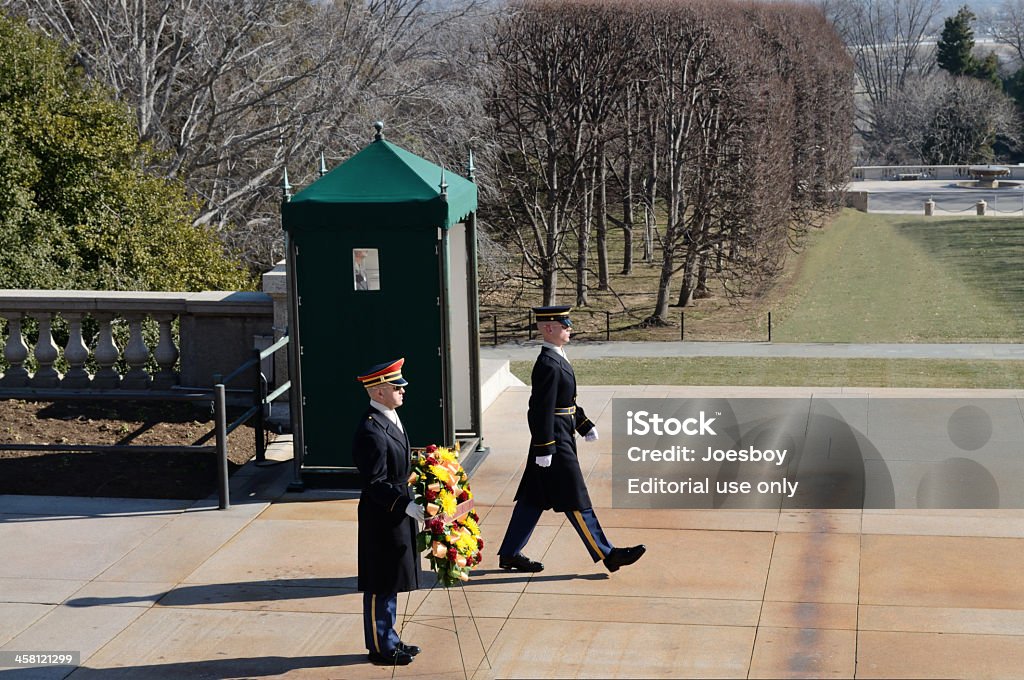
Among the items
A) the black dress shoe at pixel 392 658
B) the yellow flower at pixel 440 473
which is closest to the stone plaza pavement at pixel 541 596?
the black dress shoe at pixel 392 658

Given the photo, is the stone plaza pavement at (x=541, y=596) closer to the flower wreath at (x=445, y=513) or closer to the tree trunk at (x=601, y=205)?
the flower wreath at (x=445, y=513)

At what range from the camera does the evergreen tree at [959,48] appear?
84.7 m

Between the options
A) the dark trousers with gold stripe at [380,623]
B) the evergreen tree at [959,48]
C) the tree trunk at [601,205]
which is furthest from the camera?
the evergreen tree at [959,48]

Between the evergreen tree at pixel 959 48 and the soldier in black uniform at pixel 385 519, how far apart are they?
280 ft

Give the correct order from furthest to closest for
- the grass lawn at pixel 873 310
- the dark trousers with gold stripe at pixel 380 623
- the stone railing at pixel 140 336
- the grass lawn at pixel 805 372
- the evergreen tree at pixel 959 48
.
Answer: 1. the evergreen tree at pixel 959 48
2. the grass lawn at pixel 873 310
3. the grass lawn at pixel 805 372
4. the stone railing at pixel 140 336
5. the dark trousers with gold stripe at pixel 380 623

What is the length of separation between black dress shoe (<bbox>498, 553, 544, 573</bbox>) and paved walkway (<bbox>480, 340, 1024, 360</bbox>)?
11.8 m

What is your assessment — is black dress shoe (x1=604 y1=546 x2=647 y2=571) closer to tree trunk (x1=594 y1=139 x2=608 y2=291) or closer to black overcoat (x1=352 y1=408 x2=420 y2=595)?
black overcoat (x1=352 y1=408 x2=420 y2=595)

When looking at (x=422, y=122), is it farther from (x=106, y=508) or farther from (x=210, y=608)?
(x=210, y=608)

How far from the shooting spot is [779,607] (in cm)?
715

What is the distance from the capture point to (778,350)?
80.5 feet

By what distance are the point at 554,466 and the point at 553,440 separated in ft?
0.52

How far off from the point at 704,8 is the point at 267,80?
13016mm

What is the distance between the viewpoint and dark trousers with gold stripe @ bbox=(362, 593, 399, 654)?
6.48m

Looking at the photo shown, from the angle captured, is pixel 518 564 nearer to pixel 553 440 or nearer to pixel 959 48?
pixel 553 440
